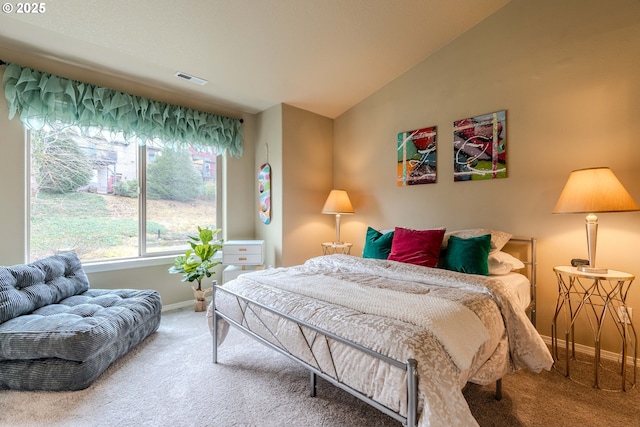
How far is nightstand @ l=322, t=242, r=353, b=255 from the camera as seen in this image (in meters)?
3.77

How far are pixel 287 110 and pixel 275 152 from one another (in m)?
0.55

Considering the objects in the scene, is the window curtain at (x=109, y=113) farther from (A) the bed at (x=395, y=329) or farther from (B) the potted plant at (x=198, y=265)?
(A) the bed at (x=395, y=329)

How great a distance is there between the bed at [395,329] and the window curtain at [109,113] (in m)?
2.13

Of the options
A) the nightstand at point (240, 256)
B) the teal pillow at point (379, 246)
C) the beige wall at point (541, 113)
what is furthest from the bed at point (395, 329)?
the nightstand at point (240, 256)

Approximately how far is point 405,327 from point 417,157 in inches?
98.2

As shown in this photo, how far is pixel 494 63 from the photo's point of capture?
285 cm

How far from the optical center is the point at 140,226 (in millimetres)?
3371

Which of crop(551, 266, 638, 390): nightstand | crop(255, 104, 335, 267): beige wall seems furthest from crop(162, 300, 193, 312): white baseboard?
crop(551, 266, 638, 390): nightstand

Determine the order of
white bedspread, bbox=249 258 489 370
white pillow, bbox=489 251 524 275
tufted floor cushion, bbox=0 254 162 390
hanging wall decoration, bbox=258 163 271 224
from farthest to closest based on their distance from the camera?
hanging wall decoration, bbox=258 163 271 224
white pillow, bbox=489 251 524 275
tufted floor cushion, bbox=0 254 162 390
white bedspread, bbox=249 258 489 370

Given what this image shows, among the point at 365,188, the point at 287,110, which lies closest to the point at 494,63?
the point at 365,188

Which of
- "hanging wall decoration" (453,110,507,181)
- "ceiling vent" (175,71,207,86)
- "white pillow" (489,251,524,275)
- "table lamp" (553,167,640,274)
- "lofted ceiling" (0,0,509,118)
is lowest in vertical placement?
"white pillow" (489,251,524,275)

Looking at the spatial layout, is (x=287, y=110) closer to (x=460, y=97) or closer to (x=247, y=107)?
(x=247, y=107)

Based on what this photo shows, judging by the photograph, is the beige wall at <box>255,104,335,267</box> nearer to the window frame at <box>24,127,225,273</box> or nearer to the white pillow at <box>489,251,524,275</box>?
the window frame at <box>24,127,225,273</box>

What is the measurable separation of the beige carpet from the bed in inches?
6.7
